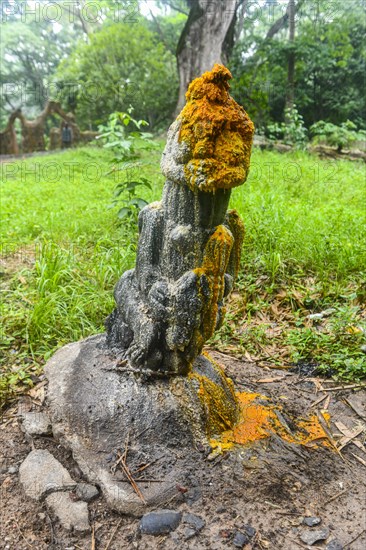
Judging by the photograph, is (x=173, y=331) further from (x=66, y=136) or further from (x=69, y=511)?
(x=66, y=136)

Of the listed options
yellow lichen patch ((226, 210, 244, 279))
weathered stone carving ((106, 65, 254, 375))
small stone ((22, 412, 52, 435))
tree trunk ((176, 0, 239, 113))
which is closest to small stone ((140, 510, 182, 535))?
weathered stone carving ((106, 65, 254, 375))

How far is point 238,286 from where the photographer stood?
4246 mm

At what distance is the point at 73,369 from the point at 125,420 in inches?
19.8

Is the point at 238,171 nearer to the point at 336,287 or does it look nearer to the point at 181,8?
the point at 336,287

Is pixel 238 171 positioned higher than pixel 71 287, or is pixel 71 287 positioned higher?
pixel 238 171

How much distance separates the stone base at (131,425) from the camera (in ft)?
6.70

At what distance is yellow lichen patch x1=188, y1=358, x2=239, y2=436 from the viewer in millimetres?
2258

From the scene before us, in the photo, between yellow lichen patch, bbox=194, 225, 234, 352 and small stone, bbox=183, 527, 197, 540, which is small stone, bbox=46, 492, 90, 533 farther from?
yellow lichen patch, bbox=194, 225, 234, 352

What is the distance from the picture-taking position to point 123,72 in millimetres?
14391

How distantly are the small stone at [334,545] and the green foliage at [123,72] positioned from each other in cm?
1369

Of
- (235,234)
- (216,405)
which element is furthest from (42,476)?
(235,234)

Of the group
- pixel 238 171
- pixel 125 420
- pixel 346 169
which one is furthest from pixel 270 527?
pixel 346 169

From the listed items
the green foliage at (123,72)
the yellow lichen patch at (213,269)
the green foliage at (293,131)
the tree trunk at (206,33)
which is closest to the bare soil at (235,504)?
the yellow lichen patch at (213,269)

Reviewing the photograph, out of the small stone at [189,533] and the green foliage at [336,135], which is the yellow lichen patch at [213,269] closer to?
the small stone at [189,533]
